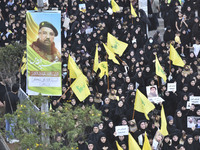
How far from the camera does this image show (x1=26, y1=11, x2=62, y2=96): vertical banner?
10781 millimetres

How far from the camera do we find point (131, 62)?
57.6 ft

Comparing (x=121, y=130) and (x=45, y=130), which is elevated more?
(x=45, y=130)

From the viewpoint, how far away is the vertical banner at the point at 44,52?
1078 centimetres

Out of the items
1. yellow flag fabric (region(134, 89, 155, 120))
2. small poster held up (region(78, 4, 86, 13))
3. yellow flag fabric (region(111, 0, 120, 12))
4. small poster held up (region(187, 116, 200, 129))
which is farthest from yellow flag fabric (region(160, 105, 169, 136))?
small poster held up (region(78, 4, 86, 13))

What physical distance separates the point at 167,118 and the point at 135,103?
1.32 meters

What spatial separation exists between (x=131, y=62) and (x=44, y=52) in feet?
22.9

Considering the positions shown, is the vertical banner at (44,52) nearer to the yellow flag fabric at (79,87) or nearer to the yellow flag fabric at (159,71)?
the yellow flag fabric at (79,87)

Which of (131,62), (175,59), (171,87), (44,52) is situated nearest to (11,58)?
(131,62)

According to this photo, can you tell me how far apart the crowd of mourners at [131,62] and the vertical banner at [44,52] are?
4.17ft

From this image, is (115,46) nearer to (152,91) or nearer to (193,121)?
(152,91)

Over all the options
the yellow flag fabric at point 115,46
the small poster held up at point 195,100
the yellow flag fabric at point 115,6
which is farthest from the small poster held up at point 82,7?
the small poster held up at point 195,100

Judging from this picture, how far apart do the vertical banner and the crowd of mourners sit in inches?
50.1

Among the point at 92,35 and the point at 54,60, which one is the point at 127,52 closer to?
the point at 92,35

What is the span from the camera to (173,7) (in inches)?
853
